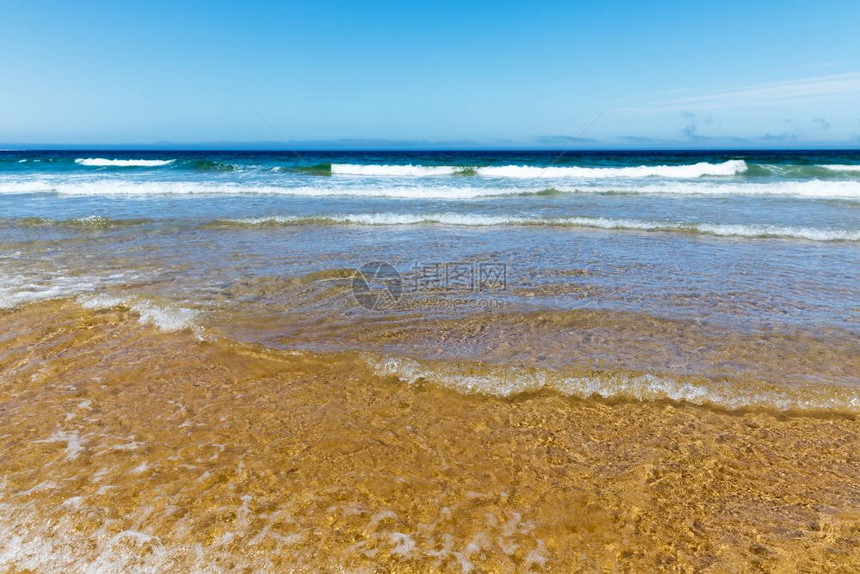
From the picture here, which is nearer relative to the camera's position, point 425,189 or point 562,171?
point 425,189

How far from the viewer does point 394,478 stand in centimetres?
316

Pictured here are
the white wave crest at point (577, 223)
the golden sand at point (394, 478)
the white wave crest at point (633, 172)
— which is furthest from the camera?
the white wave crest at point (633, 172)

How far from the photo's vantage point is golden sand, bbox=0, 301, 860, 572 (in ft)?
8.51

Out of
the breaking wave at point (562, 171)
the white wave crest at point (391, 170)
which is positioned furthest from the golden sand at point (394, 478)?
the white wave crest at point (391, 170)

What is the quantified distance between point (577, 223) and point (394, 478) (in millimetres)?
11800

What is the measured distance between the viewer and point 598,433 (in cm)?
369

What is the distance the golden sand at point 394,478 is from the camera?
2594mm

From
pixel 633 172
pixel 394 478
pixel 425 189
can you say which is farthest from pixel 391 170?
pixel 394 478

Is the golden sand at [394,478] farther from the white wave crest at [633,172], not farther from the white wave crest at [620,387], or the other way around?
the white wave crest at [633,172]

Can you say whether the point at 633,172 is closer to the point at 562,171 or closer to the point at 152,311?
the point at 562,171

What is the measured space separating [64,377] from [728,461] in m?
5.66

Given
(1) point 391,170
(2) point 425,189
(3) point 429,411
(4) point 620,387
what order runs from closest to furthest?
1. (3) point 429,411
2. (4) point 620,387
3. (2) point 425,189
4. (1) point 391,170

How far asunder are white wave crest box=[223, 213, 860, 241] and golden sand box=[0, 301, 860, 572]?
9842 millimetres

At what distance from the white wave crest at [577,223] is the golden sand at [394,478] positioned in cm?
984
